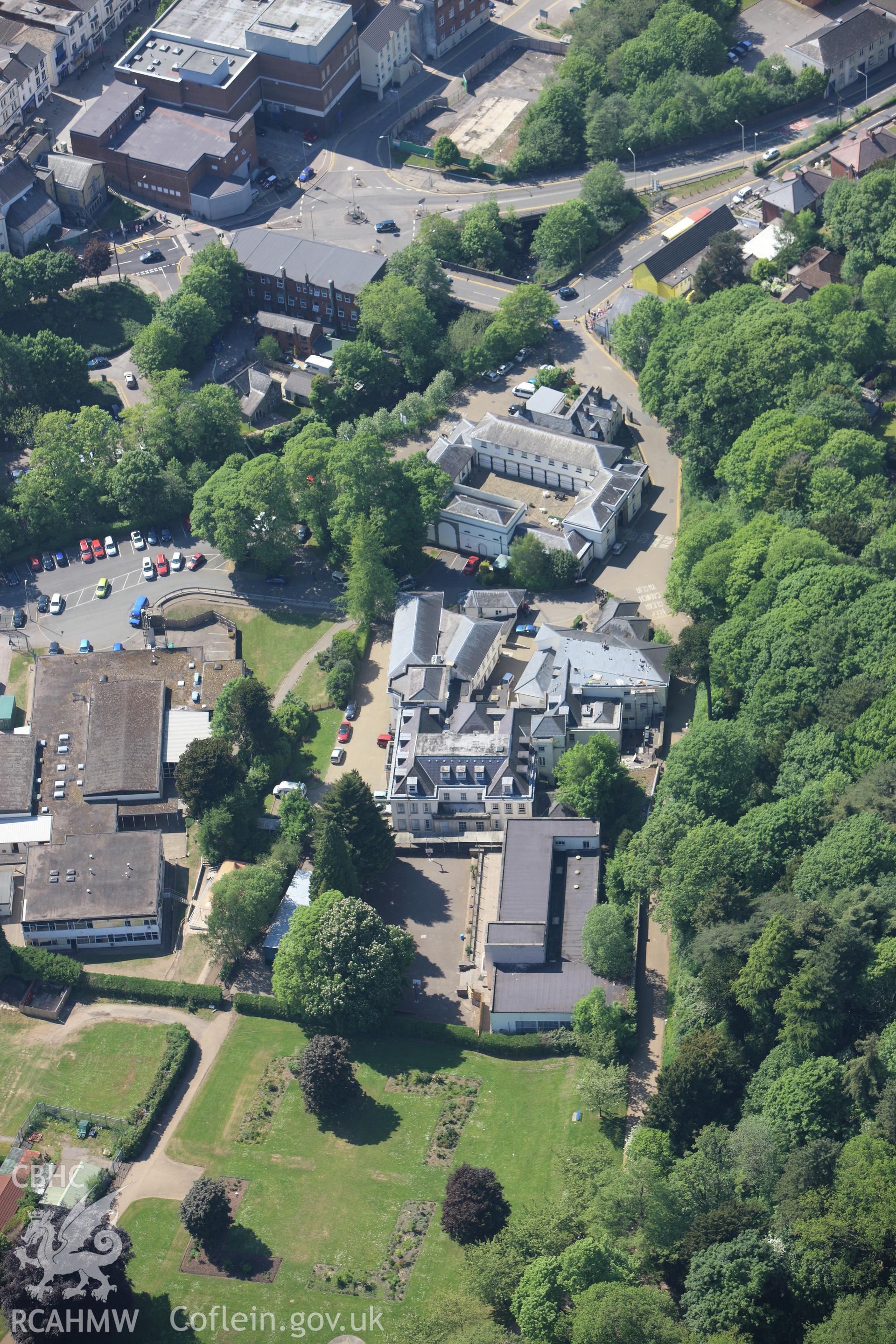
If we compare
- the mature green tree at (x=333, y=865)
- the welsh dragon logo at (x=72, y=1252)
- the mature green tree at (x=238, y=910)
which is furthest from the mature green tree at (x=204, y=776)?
the welsh dragon logo at (x=72, y=1252)

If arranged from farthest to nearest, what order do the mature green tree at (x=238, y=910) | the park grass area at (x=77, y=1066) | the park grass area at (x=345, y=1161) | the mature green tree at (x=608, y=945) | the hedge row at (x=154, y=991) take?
the mature green tree at (x=238, y=910), the hedge row at (x=154, y=991), the mature green tree at (x=608, y=945), the park grass area at (x=77, y=1066), the park grass area at (x=345, y=1161)

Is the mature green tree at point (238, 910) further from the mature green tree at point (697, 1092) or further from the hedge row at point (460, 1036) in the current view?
the mature green tree at point (697, 1092)

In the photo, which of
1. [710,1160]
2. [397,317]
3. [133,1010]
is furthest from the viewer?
[397,317]

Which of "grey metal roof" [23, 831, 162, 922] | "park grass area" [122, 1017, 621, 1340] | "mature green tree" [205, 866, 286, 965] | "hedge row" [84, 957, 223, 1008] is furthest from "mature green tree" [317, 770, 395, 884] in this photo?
"hedge row" [84, 957, 223, 1008]

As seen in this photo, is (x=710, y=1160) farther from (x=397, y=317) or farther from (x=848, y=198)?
(x=848, y=198)

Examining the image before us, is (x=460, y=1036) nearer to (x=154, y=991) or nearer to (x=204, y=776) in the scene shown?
(x=154, y=991)

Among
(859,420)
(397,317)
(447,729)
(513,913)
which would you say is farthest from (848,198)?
(513,913)
